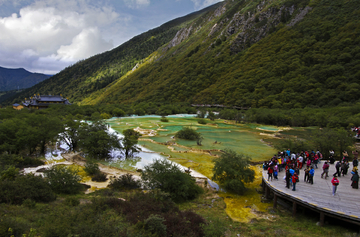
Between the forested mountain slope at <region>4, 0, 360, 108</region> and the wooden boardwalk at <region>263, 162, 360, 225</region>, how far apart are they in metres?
78.1

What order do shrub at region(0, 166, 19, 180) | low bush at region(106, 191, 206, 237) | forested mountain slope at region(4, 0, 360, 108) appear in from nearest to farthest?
1. low bush at region(106, 191, 206, 237)
2. shrub at region(0, 166, 19, 180)
3. forested mountain slope at region(4, 0, 360, 108)

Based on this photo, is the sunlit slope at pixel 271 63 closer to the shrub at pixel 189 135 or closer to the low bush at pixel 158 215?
the shrub at pixel 189 135

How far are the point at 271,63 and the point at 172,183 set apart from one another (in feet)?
398

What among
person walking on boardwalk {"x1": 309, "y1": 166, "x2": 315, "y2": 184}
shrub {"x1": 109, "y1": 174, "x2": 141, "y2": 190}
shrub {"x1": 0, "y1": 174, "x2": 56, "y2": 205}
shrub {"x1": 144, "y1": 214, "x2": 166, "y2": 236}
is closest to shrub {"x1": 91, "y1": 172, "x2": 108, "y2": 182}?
shrub {"x1": 109, "y1": 174, "x2": 141, "y2": 190}

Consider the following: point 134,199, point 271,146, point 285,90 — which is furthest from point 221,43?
point 134,199

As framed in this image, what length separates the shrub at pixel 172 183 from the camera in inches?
729

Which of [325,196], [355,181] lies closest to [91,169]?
[325,196]

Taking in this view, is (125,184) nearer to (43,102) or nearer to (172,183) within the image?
(172,183)

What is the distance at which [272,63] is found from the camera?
393 feet

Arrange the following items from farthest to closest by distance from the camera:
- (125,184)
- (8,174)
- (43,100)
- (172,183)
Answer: (43,100), (125,184), (172,183), (8,174)

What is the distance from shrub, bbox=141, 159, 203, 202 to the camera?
1852cm

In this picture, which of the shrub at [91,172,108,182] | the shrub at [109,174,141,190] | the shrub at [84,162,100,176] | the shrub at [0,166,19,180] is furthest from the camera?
the shrub at [84,162,100,176]

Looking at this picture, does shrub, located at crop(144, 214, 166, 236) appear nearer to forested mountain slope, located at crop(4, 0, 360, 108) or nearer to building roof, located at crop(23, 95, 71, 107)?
forested mountain slope, located at crop(4, 0, 360, 108)

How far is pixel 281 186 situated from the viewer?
17.1 metres
